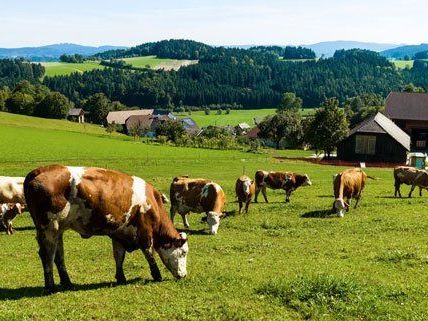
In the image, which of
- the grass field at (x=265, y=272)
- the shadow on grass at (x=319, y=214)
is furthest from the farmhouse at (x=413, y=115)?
the shadow on grass at (x=319, y=214)

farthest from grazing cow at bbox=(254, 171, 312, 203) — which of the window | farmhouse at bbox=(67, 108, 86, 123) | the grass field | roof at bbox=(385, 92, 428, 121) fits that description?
farmhouse at bbox=(67, 108, 86, 123)

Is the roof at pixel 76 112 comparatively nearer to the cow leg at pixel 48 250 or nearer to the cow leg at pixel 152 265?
the cow leg at pixel 152 265

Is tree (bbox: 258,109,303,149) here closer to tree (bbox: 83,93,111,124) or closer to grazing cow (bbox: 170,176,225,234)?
tree (bbox: 83,93,111,124)

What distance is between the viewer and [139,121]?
168625 millimetres

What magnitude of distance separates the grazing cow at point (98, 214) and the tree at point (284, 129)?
10013 cm

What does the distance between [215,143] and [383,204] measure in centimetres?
6319

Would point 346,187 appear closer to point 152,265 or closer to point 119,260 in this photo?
point 152,265

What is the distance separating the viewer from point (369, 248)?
60.1 ft

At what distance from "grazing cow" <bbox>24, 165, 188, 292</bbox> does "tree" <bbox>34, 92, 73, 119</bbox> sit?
138 meters

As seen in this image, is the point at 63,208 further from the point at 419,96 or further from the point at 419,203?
the point at 419,96

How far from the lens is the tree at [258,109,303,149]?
11337 cm

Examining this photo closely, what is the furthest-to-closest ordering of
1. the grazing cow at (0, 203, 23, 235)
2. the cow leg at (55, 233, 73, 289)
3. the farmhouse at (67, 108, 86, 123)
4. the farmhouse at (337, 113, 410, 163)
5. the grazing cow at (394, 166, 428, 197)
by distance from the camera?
the farmhouse at (67, 108, 86, 123), the farmhouse at (337, 113, 410, 163), the grazing cow at (394, 166, 428, 197), the grazing cow at (0, 203, 23, 235), the cow leg at (55, 233, 73, 289)

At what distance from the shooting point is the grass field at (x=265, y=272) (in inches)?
440

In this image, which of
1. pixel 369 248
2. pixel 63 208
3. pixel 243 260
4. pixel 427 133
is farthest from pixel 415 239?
Answer: pixel 427 133
